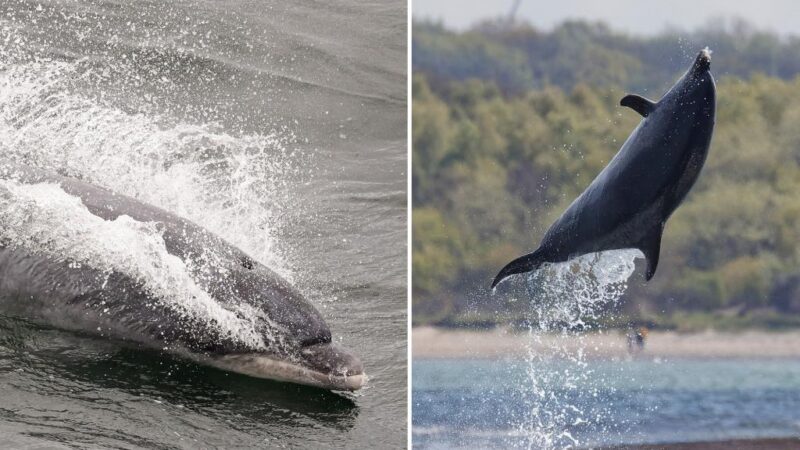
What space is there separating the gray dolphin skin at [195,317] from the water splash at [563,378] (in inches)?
56.9

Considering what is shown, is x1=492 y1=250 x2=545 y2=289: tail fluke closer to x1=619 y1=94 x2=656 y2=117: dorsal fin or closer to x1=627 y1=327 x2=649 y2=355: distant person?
x1=619 y1=94 x2=656 y2=117: dorsal fin

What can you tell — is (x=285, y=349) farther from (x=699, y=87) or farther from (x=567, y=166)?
(x=567, y=166)

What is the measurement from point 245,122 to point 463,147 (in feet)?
4.53

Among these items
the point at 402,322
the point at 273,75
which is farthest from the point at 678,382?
the point at 273,75

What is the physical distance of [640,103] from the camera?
378cm

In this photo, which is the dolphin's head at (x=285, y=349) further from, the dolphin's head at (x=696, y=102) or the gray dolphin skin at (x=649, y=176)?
the dolphin's head at (x=696, y=102)

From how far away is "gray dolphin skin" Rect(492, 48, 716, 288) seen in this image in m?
3.67

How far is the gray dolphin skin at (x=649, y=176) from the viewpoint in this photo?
12.0 feet

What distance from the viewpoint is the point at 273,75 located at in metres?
6.94

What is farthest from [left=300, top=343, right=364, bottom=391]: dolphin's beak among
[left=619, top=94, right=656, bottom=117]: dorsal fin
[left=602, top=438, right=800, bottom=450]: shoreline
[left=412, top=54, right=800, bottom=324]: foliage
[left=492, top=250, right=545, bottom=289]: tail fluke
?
[left=602, top=438, right=800, bottom=450]: shoreline

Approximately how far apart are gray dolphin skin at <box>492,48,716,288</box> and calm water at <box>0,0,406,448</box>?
1.14m

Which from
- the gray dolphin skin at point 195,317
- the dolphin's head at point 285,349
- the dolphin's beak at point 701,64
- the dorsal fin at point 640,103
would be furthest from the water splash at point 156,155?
the dolphin's beak at point 701,64

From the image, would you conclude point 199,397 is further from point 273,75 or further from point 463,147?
point 273,75

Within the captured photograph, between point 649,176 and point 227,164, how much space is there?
288cm
